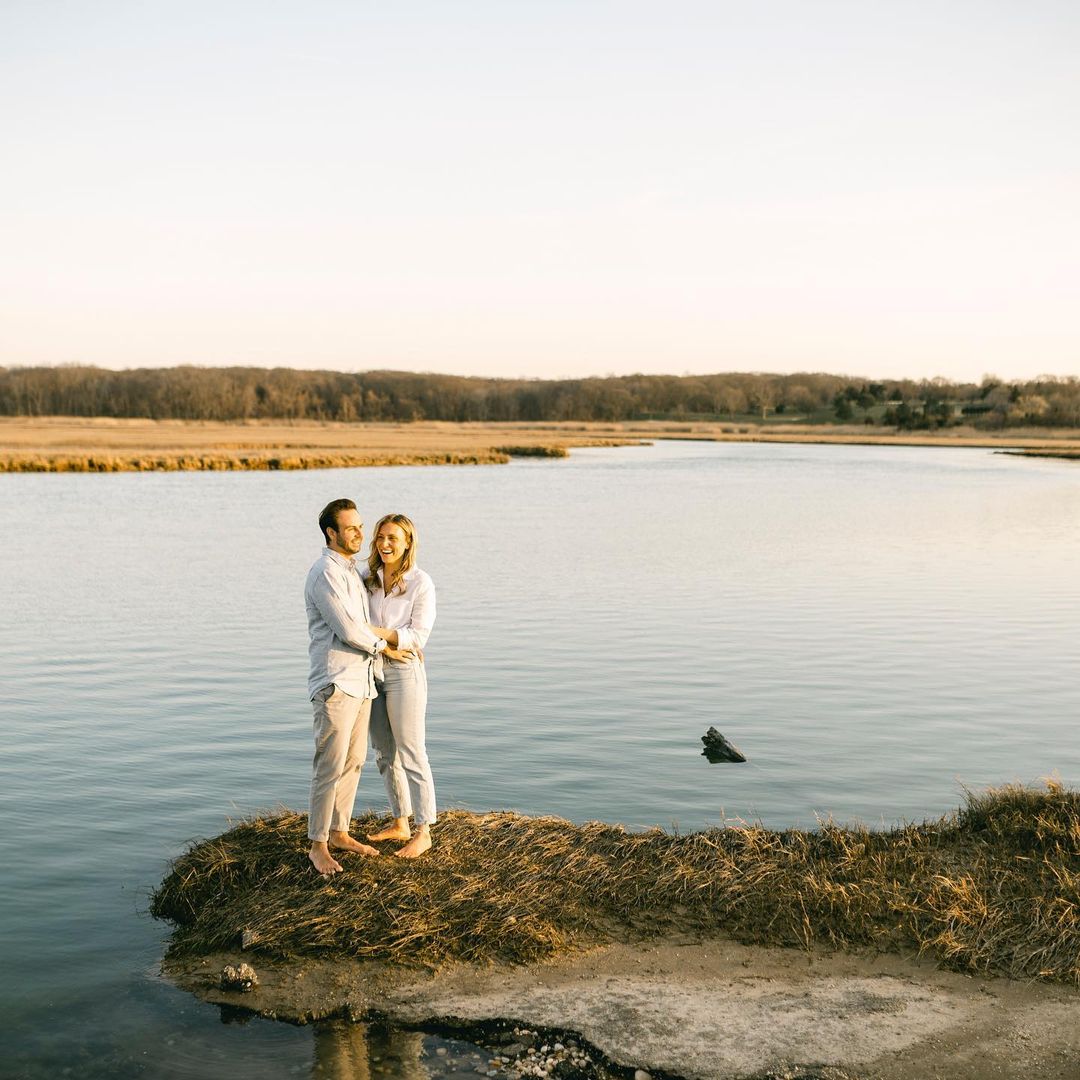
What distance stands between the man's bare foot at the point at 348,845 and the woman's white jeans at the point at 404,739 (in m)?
0.28

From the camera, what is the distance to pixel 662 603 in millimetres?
23750

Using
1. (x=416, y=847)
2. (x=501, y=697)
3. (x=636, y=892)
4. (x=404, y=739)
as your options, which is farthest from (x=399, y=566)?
(x=501, y=697)

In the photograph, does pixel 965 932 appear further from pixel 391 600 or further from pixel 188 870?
pixel 188 870

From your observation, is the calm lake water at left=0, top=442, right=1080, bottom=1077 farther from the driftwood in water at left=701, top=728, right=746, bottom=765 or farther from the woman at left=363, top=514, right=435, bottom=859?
the woman at left=363, top=514, right=435, bottom=859

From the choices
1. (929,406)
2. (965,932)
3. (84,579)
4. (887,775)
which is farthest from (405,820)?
(929,406)

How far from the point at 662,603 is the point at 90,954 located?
17.1m

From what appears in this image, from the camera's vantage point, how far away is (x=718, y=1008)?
20.9 ft

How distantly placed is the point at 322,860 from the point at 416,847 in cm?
59

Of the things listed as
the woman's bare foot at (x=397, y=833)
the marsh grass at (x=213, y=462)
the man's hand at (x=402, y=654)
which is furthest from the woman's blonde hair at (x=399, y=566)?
the marsh grass at (x=213, y=462)

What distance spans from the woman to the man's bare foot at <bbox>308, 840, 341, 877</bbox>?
1.43 feet

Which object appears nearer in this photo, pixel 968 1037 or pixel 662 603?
pixel 968 1037

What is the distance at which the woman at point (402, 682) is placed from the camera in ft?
24.7

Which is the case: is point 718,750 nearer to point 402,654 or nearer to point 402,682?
point 402,682

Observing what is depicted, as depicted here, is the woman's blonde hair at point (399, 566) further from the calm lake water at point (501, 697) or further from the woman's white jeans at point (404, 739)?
the calm lake water at point (501, 697)
